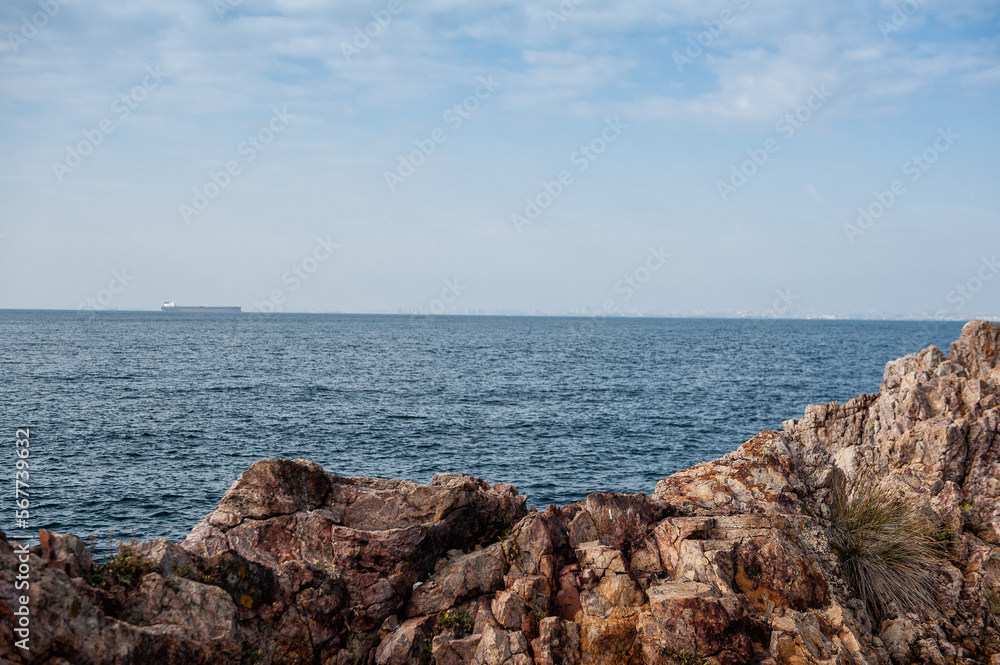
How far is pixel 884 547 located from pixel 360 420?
42.4 metres

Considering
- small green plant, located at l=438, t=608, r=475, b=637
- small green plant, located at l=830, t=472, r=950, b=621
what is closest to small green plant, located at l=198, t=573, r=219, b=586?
small green plant, located at l=438, t=608, r=475, b=637

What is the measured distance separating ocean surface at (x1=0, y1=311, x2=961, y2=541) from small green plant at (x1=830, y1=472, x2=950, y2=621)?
17.2m

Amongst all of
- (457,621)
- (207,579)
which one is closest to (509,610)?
(457,621)

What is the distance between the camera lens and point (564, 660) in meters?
11.9

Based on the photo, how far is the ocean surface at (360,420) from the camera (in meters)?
34.3

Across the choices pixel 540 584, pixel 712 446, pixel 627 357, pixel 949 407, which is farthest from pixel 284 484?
pixel 627 357

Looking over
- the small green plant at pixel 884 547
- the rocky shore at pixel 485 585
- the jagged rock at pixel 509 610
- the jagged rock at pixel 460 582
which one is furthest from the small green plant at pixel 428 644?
the small green plant at pixel 884 547

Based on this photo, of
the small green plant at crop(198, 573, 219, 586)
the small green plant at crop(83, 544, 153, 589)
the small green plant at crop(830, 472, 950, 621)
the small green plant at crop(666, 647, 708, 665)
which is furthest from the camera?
the small green plant at crop(830, 472, 950, 621)

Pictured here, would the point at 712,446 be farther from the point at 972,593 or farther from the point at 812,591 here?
the point at 812,591

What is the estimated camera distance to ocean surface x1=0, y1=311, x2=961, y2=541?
34281 millimetres

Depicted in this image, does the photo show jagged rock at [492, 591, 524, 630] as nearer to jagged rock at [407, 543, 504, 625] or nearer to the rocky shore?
the rocky shore

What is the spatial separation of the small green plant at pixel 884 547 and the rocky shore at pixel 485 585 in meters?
0.14

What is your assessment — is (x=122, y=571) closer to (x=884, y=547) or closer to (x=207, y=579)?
(x=207, y=579)

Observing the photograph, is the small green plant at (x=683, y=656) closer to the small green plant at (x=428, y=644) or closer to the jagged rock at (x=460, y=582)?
the jagged rock at (x=460, y=582)
